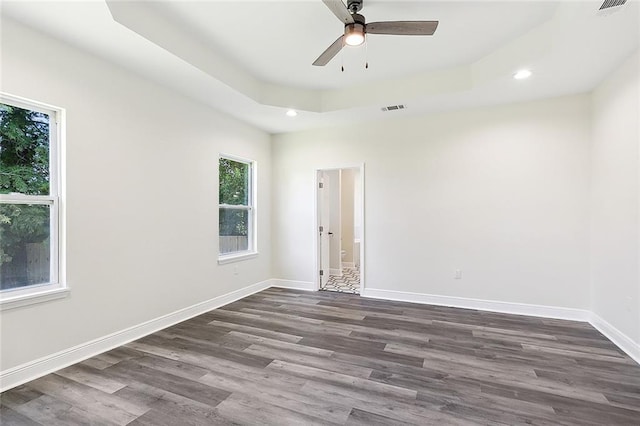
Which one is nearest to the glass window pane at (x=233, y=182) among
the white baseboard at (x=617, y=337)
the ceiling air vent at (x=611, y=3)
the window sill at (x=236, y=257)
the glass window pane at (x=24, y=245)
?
the window sill at (x=236, y=257)

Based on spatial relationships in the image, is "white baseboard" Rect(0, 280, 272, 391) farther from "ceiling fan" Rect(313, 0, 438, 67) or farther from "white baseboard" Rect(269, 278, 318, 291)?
"ceiling fan" Rect(313, 0, 438, 67)

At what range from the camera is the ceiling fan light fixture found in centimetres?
233

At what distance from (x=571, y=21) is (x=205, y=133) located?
156 inches

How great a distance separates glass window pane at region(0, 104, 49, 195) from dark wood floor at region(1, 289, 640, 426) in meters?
1.55

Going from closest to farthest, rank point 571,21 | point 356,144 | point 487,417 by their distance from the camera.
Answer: point 487,417, point 571,21, point 356,144

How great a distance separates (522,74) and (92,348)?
501 centimetres

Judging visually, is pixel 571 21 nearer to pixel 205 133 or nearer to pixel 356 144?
pixel 356 144

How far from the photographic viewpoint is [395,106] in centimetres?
416

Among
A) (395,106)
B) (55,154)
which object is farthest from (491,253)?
(55,154)

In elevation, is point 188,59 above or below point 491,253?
above

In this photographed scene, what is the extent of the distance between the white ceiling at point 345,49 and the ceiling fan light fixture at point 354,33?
407 mm

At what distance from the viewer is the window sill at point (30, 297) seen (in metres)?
2.29

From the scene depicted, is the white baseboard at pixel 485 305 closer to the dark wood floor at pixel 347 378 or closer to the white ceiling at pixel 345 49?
the dark wood floor at pixel 347 378

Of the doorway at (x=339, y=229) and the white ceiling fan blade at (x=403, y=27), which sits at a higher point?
the white ceiling fan blade at (x=403, y=27)
